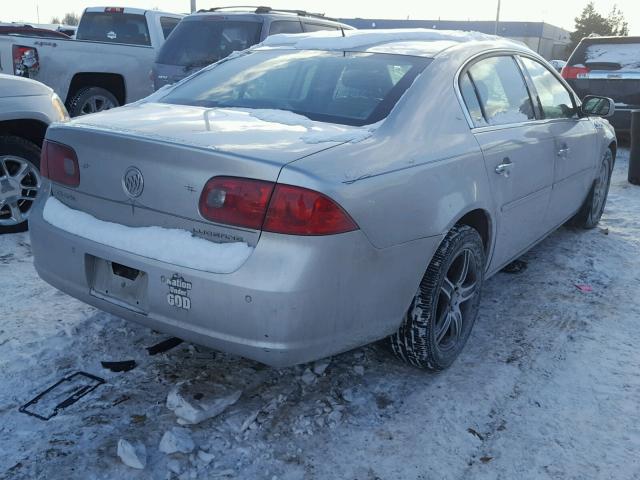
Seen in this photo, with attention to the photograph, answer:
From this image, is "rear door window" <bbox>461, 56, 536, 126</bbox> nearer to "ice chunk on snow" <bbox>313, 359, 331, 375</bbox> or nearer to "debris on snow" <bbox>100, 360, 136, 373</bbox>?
"ice chunk on snow" <bbox>313, 359, 331, 375</bbox>

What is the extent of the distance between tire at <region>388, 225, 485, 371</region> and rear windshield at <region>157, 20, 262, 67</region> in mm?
5146

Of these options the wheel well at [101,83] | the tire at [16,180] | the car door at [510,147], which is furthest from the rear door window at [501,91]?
the wheel well at [101,83]

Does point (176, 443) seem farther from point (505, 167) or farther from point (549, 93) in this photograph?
point (549, 93)

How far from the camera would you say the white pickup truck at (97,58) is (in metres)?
7.60

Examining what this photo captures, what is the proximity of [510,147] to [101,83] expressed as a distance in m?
6.77

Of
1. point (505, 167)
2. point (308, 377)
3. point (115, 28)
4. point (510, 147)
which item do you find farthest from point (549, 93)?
point (115, 28)

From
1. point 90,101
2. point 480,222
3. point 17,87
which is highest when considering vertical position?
point 17,87

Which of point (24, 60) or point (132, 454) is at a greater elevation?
point (24, 60)

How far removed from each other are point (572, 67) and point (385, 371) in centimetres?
865

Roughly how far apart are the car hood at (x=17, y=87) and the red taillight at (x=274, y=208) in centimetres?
324

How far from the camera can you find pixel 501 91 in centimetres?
375

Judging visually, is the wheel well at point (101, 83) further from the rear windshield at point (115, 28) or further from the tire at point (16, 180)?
the tire at point (16, 180)

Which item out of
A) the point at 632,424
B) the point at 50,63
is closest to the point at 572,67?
the point at 50,63

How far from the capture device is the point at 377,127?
108 inches
